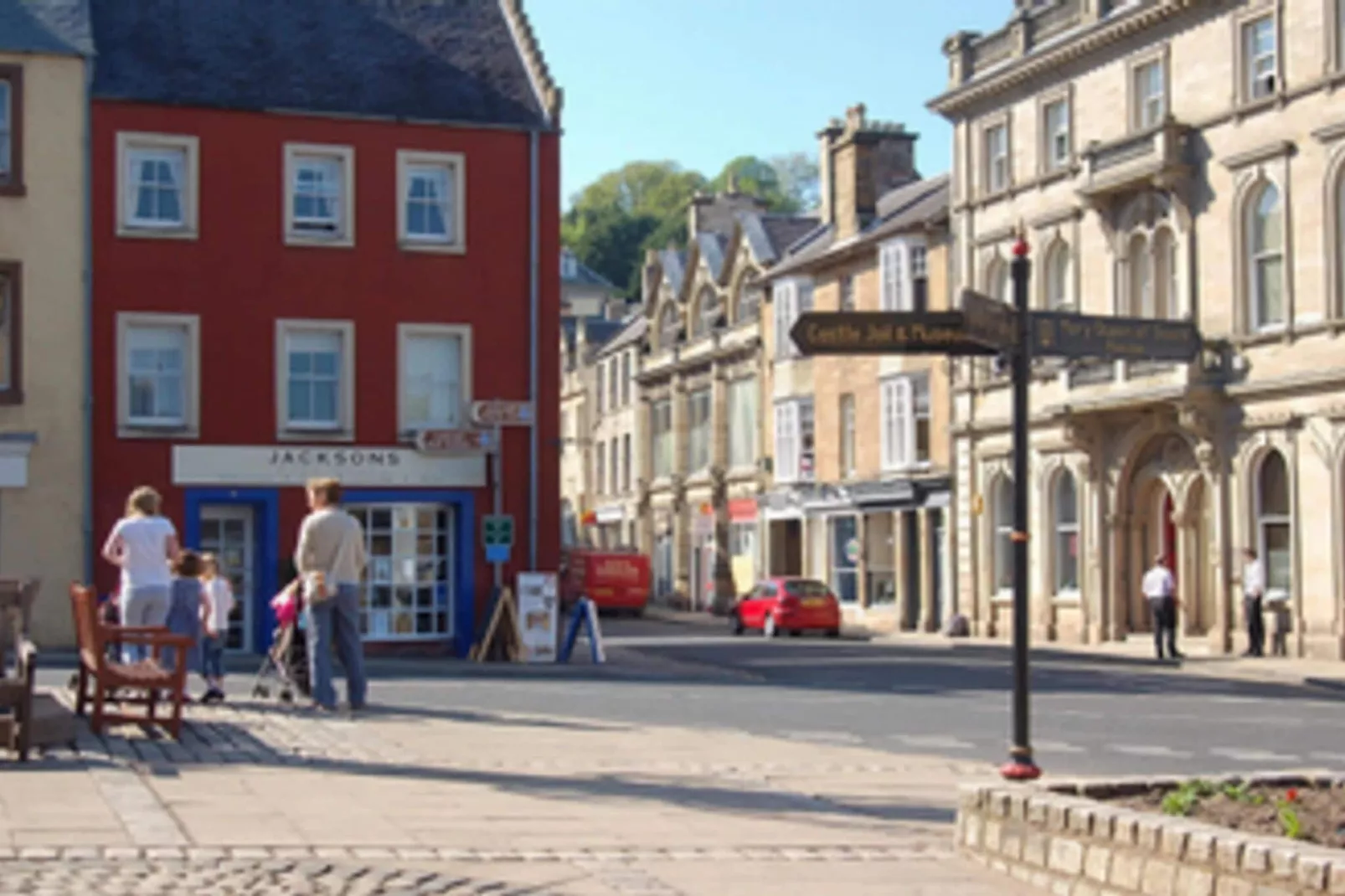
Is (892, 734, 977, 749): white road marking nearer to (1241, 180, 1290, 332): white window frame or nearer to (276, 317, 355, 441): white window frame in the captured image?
(276, 317, 355, 441): white window frame

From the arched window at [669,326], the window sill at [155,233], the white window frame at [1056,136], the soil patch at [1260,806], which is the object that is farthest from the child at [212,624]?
the arched window at [669,326]

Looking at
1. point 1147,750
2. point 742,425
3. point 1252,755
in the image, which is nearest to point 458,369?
point 1147,750

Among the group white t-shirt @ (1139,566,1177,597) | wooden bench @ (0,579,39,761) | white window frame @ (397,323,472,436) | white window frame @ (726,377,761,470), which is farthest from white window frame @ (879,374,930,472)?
wooden bench @ (0,579,39,761)

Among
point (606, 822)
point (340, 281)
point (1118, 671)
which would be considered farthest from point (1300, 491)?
point (606, 822)

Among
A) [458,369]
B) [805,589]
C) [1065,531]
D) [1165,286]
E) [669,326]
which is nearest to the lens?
[458,369]

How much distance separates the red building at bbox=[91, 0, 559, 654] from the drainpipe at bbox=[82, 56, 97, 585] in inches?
5.0

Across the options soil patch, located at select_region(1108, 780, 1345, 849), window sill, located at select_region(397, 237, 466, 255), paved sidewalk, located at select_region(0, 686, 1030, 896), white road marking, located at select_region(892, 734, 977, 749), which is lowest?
white road marking, located at select_region(892, 734, 977, 749)

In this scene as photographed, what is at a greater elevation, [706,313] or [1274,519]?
[706,313]

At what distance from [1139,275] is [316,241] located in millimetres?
16710

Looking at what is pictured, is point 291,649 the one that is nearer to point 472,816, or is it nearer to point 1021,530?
point 472,816

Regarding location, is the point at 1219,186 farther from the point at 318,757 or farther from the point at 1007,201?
the point at 318,757

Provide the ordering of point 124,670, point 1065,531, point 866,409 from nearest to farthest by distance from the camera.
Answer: point 124,670, point 1065,531, point 866,409

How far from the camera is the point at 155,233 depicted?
3180 centimetres

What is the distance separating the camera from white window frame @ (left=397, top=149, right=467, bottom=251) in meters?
33.1
